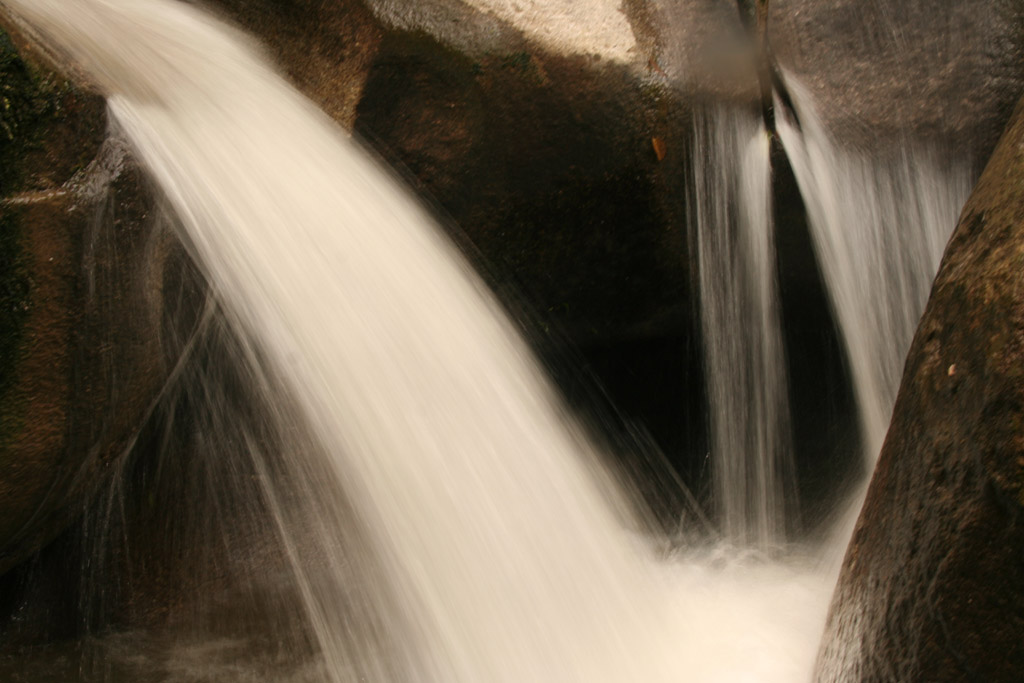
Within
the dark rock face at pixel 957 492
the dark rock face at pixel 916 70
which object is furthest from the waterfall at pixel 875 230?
the dark rock face at pixel 957 492

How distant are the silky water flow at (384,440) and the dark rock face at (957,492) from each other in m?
0.55

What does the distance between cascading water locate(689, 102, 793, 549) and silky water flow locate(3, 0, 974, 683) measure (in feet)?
1.14

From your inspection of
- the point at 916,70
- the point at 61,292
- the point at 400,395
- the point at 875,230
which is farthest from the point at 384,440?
the point at 916,70

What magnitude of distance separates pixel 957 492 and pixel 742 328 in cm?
154

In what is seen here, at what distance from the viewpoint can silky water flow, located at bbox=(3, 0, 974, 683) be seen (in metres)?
2.46

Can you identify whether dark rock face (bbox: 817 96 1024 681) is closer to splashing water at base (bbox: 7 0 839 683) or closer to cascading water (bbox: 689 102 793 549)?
splashing water at base (bbox: 7 0 839 683)

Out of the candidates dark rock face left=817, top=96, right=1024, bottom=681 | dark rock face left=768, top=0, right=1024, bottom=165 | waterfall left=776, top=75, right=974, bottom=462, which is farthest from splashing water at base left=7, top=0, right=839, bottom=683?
dark rock face left=768, top=0, right=1024, bottom=165

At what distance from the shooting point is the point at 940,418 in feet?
6.34

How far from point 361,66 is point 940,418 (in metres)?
2.24

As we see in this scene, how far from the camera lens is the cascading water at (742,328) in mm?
3193

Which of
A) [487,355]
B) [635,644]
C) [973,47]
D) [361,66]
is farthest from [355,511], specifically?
[973,47]

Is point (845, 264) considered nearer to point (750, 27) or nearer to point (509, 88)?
point (750, 27)

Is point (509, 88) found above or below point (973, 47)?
below

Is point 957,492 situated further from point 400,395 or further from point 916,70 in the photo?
point 916,70
